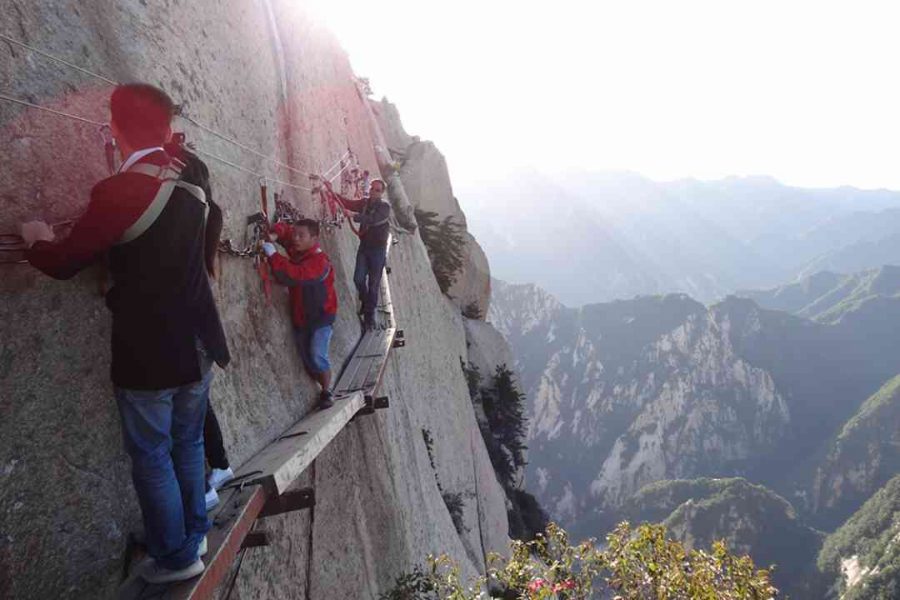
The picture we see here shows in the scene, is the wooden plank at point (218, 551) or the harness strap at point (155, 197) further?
the wooden plank at point (218, 551)

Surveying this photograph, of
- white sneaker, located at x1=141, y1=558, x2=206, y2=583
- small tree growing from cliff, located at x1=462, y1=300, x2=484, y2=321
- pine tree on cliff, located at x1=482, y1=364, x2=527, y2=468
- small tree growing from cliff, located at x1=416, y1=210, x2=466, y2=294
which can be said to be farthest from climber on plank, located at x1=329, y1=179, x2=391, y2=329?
small tree growing from cliff, located at x1=462, y1=300, x2=484, y2=321

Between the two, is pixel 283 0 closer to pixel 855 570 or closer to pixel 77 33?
pixel 77 33

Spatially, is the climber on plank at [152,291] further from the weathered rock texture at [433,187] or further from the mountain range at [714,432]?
the mountain range at [714,432]

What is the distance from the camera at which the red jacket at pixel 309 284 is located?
5.97 metres

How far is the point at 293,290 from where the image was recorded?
646cm

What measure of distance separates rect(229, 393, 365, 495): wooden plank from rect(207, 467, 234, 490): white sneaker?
0.45ft

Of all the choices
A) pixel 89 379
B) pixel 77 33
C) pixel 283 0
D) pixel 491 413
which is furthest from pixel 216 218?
pixel 491 413

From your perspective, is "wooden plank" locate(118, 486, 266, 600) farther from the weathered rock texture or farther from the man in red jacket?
the weathered rock texture

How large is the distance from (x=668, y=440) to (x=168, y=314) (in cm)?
18549

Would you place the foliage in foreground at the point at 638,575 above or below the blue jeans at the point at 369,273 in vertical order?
below

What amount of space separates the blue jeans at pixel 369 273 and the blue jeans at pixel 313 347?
272 centimetres

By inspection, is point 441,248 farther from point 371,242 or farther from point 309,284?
point 309,284

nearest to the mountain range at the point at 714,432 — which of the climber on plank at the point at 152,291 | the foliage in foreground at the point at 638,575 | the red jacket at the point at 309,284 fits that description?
the foliage in foreground at the point at 638,575

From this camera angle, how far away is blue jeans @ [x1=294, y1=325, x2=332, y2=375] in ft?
20.7
